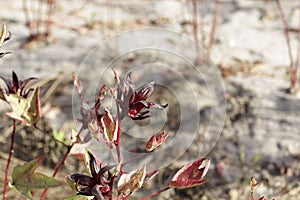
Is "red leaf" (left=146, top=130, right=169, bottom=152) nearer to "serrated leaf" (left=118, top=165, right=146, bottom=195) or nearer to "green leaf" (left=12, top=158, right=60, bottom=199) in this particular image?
"serrated leaf" (left=118, top=165, right=146, bottom=195)

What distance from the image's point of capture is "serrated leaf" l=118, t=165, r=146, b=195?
71 cm

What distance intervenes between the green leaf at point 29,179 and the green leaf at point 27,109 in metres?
0.08

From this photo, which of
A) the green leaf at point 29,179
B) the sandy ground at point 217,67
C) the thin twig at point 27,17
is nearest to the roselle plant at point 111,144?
the green leaf at point 29,179

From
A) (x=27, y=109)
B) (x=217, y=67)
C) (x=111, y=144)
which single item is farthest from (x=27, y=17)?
(x=111, y=144)

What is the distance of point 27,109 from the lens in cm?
89

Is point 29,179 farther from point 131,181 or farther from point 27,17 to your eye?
point 27,17

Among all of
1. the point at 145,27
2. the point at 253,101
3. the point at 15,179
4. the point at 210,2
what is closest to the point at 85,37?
the point at 145,27

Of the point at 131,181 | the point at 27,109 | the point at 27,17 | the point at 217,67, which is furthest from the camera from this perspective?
the point at 27,17

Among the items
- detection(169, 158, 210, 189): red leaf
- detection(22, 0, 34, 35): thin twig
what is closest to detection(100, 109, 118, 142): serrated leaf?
detection(169, 158, 210, 189): red leaf

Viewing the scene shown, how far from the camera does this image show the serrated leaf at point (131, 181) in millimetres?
707

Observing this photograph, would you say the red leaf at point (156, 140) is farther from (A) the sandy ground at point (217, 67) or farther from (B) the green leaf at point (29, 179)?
(A) the sandy ground at point (217, 67)

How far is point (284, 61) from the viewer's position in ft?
7.57

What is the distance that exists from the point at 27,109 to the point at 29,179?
135 mm

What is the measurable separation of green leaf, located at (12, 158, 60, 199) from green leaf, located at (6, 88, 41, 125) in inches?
3.2
